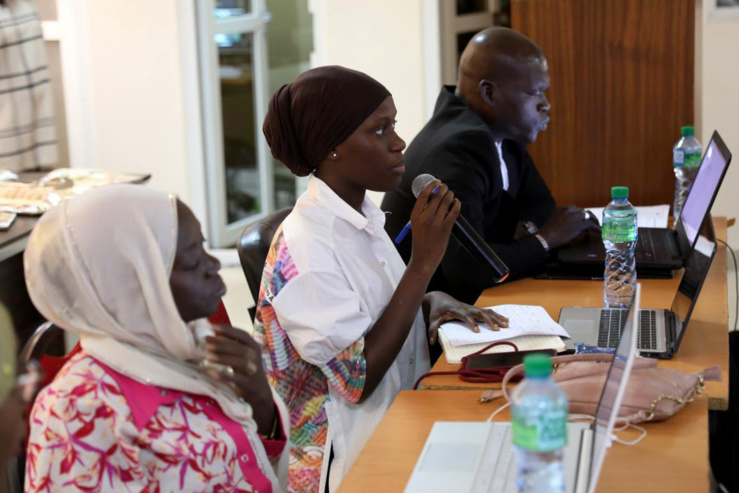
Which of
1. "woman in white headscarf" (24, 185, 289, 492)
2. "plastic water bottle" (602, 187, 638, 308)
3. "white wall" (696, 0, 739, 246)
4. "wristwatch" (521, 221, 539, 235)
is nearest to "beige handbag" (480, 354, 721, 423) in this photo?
"woman in white headscarf" (24, 185, 289, 492)

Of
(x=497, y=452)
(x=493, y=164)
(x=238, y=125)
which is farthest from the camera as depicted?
(x=238, y=125)

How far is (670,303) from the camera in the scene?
2316 millimetres

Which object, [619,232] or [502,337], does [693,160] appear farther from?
[502,337]

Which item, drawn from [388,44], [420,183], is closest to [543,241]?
[420,183]

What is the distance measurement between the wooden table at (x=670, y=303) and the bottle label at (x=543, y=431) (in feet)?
2.45

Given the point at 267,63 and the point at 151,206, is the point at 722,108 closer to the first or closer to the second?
the point at 267,63

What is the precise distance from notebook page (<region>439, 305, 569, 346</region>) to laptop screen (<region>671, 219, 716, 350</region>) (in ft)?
0.85

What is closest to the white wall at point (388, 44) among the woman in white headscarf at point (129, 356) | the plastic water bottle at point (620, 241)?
the plastic water bottle at point (620, 241)

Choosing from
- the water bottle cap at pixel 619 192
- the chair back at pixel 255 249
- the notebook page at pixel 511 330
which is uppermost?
the water bottle cap at pixel 619 192

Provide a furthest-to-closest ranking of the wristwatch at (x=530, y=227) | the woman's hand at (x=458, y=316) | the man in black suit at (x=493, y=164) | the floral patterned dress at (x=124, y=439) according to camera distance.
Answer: the wristwatch at (x=530, y=227), the man in black suit at (x=493, y=164), the woman's hand at (x=458, y=316), the floral patterned dress at (x=124, y=439)

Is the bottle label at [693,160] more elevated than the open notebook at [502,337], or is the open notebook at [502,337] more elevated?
the bottle label at [693,160]

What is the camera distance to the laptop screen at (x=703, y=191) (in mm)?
2342

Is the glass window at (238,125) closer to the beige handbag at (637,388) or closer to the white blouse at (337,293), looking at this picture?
the white blouse at (337,293)

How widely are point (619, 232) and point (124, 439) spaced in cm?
154
